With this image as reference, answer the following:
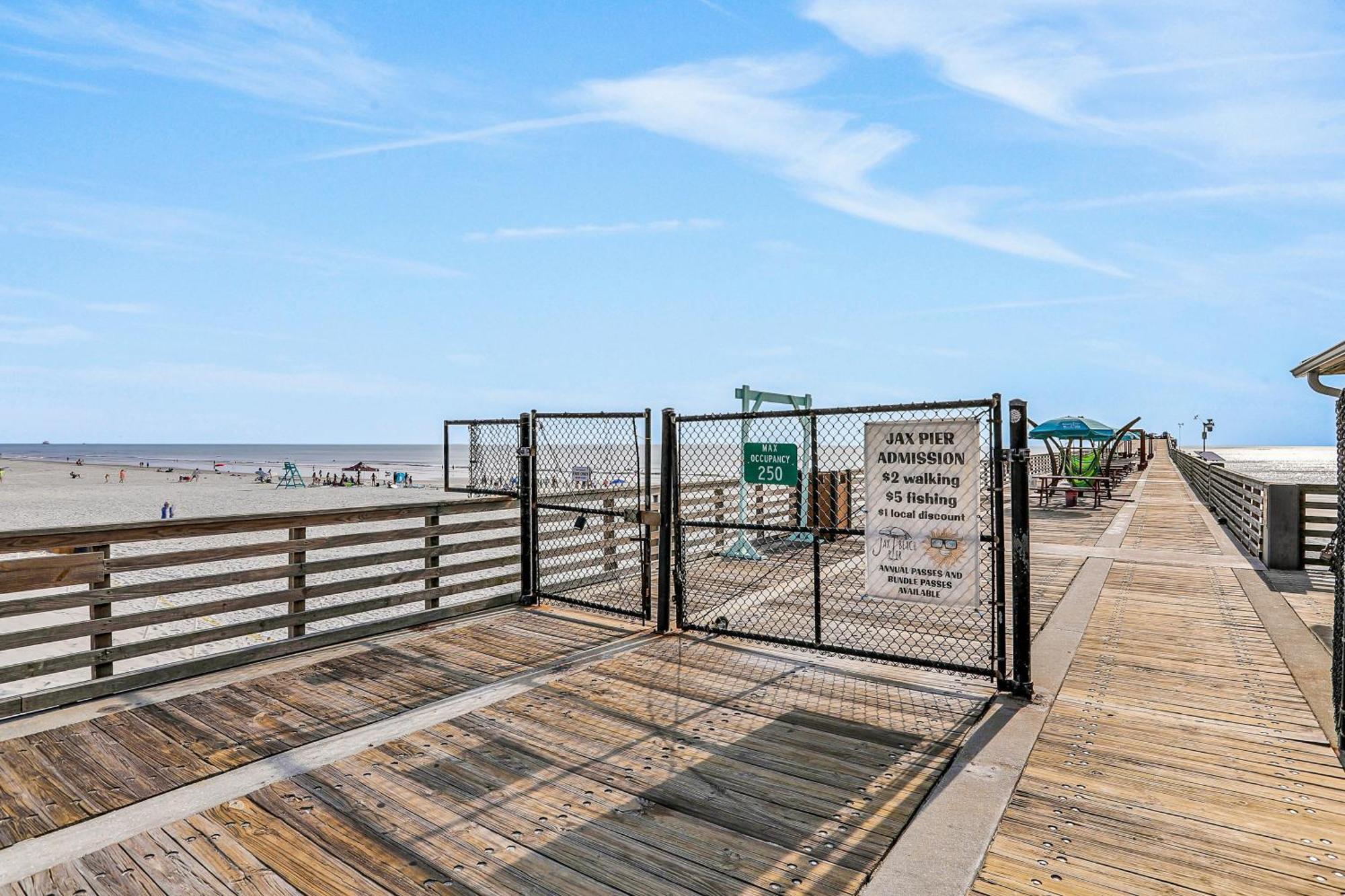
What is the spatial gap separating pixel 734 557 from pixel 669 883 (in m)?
7.91

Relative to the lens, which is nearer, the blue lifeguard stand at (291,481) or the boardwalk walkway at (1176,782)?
the boardwalk walkway at (1176,782)

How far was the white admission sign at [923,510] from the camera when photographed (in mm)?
5082

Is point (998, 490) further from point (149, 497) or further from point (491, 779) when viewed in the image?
point (149, 497)

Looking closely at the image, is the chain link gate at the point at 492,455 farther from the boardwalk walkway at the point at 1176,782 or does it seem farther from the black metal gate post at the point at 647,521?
the boardwalk walkway at the point at 1176,782

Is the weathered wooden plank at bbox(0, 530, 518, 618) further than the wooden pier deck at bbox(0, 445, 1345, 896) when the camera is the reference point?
Yes

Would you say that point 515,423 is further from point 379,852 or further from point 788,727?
point 379,852

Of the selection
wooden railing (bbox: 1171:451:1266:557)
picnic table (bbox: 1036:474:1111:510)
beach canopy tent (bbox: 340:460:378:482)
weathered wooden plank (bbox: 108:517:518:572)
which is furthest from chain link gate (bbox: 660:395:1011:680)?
beach canopy tent (bbox: 340:460:378:482)

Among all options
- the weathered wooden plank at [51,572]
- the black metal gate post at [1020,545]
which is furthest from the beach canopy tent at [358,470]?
the black metal gate post at [1020,545]

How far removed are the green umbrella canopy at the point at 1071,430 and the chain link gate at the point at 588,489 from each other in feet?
48.6

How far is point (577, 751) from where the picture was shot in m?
4.26

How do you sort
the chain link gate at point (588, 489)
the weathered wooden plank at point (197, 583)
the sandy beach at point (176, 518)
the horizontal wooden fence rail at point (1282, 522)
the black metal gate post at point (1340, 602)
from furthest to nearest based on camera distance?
the sandy beach at point (176, 518)
the horizontal wooden fence rail at point (1282, 522)
the chain link gate at point (588, 489)
the weathered wooden plank at point (197, 583)
the black metal gate post at point (1340, 602)

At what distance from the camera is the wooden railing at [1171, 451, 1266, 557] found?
1141 centimetres

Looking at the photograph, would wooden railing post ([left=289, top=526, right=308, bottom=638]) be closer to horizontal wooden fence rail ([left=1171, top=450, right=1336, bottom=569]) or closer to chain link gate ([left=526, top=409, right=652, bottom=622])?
chain link gate ([left=526, top=409, right=652, bottom=622])

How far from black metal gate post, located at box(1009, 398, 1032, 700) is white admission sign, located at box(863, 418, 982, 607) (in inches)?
8.8
